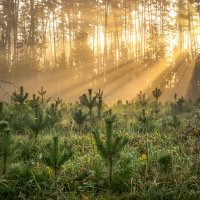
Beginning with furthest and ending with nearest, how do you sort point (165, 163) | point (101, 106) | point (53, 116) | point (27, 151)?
1. point (101, 106)
2. point (53, 116)
3. point (27, 151)
4. point (165, 163)

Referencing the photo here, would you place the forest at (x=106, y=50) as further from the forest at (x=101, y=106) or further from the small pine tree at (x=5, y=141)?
the small pine tree at (x=5, y=141)

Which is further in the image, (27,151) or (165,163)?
(27,151)

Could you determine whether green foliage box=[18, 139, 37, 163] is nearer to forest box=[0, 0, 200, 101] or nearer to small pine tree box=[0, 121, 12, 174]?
small pine tree box=[0, 121, 12, 174]

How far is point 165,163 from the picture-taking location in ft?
15.5

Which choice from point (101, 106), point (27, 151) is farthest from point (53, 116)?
point (27, 151)

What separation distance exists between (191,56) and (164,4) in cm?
1829

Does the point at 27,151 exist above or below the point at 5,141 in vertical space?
below

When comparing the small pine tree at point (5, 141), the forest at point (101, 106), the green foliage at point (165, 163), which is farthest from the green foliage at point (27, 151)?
the green foliage at point (165, 163)

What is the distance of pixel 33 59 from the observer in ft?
135

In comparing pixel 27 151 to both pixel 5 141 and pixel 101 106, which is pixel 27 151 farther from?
pixel 101 106

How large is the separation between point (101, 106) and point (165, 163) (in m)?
6.33

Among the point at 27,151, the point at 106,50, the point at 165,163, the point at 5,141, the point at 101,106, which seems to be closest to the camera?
the point at 5,141

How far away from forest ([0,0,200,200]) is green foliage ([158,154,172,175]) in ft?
0.06

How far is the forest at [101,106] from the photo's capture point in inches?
167
